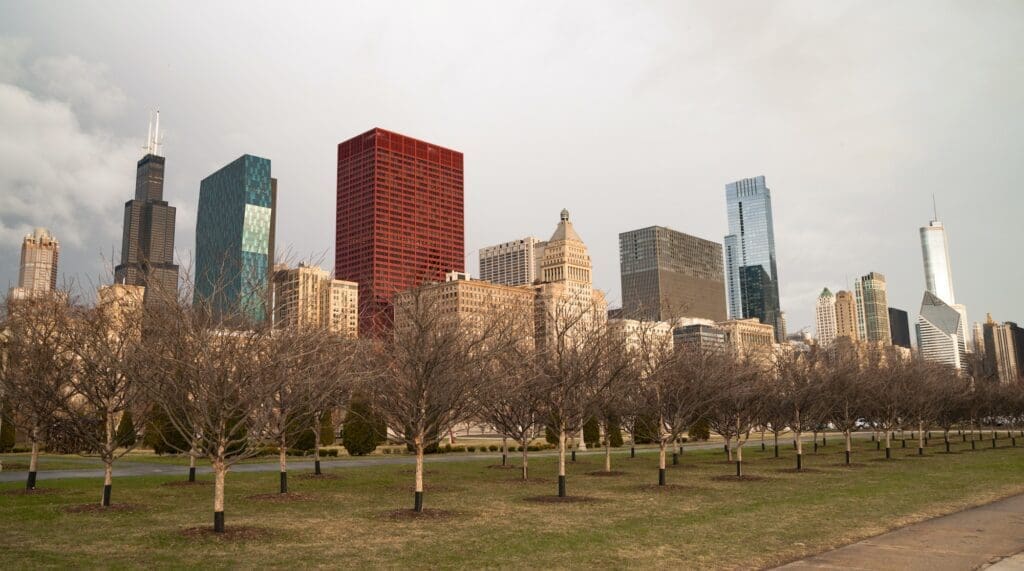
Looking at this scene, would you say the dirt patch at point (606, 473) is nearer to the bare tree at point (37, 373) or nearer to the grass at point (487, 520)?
the grass at point (487, 520)

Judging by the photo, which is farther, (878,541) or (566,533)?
(566,533)

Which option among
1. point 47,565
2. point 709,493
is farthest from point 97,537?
point 709,493

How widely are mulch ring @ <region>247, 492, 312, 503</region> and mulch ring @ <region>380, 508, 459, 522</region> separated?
4780 mm

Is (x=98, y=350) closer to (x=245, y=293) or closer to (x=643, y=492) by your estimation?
(x=245, y=293)

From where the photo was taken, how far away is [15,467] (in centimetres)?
3700

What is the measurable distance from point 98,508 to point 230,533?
263 inches

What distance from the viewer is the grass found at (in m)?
14.2

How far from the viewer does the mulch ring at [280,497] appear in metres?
23.9

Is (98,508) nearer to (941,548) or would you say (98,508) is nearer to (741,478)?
(941,548)

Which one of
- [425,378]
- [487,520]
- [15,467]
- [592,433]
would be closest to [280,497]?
[425,378]

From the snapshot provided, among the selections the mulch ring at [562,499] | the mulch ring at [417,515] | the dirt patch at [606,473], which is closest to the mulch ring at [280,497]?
the mulch ring at [417,515]

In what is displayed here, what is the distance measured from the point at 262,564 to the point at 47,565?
3.67 metres

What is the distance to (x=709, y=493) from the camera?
86.1 feet

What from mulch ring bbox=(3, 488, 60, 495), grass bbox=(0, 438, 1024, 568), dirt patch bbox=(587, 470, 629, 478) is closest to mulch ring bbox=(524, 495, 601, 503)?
grass bbox=(0, 438, 1024, 568)
